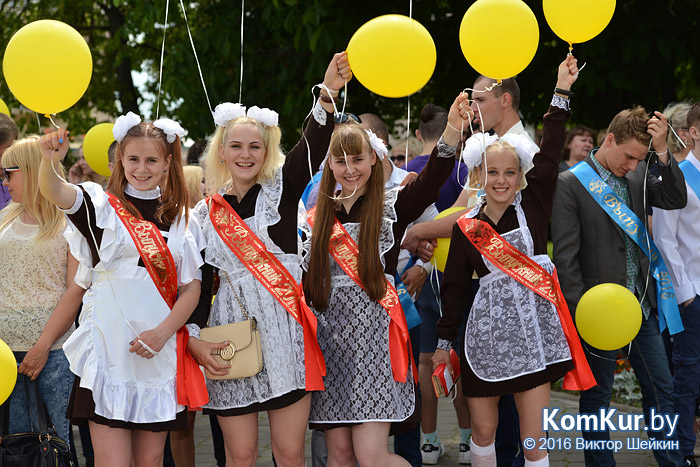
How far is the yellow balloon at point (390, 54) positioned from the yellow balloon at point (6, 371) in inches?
75.4

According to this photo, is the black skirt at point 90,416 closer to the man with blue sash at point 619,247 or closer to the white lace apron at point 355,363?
A: the white lace apron at point 355,363

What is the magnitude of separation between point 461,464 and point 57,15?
10689 mm

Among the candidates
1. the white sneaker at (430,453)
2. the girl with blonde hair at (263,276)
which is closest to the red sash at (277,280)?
the girl with blonde hair at (263,276)

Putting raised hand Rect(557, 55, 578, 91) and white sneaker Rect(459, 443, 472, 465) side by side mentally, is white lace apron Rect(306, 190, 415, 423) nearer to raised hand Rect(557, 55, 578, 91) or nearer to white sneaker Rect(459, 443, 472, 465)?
raised hand Rect(557, 55, 578, 91)

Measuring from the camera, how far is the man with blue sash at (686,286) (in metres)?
4.93

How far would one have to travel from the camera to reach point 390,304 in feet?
13.2

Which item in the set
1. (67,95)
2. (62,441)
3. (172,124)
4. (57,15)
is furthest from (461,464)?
(57,15)

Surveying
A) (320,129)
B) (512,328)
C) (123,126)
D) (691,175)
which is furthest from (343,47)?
(512,328)

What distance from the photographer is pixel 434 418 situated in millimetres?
5598

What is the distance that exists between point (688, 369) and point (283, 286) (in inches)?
96.0

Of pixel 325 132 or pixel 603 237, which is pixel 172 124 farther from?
pixel 603 237

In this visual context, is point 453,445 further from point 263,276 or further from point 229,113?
point 229,113

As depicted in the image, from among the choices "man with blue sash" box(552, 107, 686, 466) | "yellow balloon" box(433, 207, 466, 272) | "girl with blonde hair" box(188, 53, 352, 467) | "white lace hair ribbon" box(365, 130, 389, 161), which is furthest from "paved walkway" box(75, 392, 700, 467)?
"white lace hair ribbon" box(365, 130, 389, 161)

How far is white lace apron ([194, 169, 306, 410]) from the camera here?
12.6 ft
